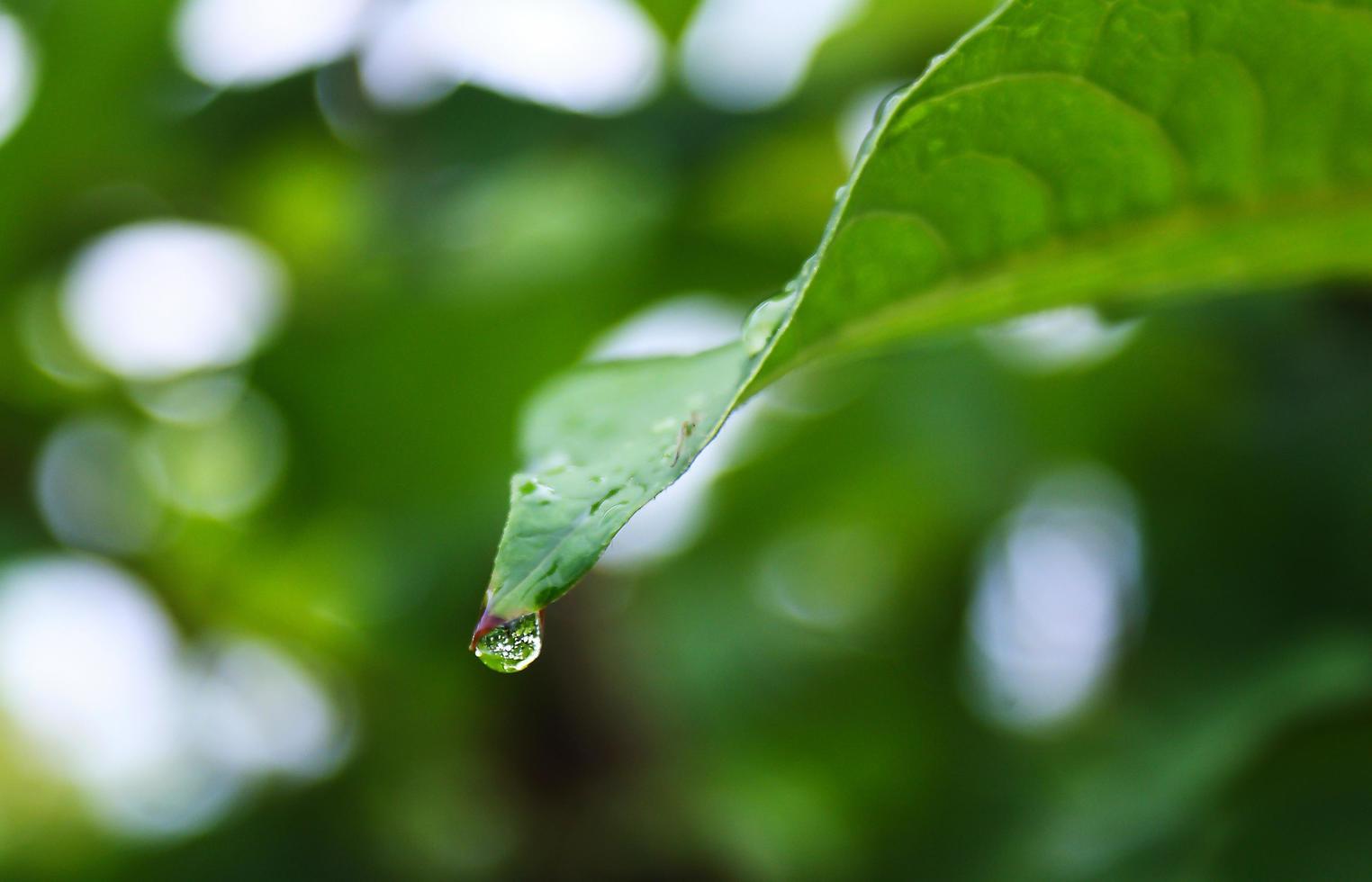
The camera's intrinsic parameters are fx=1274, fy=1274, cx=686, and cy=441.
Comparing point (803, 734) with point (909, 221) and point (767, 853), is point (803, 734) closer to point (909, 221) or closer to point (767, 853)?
point (767, 853)

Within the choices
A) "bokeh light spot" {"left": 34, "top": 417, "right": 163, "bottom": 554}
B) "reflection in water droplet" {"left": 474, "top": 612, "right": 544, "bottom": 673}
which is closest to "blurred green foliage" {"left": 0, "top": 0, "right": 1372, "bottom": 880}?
"bokeh light spot" {"left": 34, "top": 417, "right": 163, "bottom": 554}

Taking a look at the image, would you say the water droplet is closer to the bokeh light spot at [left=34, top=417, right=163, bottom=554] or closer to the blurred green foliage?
the blurred green foliage

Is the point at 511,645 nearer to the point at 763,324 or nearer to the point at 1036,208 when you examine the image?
the point at 763,324

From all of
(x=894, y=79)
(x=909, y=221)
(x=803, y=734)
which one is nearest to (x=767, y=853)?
(x=803, y=734)

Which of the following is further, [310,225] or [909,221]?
[310,225]

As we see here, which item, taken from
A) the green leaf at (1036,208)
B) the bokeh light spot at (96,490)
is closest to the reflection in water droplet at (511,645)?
the green leaf at (1036,208)
